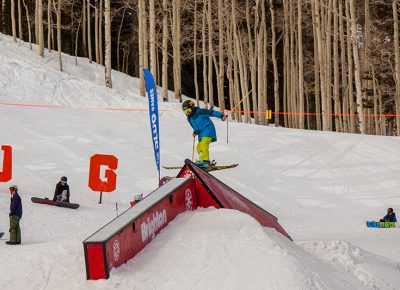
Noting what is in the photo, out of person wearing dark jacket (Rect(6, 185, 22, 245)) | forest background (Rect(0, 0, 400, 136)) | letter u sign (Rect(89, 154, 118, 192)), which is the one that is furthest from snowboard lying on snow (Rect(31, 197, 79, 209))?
forest background (Rect(0, 0, 400, 136))

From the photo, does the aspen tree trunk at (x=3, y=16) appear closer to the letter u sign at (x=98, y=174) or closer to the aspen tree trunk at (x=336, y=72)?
the aspen tree trunk at (x=336, y=72)

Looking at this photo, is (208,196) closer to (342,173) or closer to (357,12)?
(342,173)

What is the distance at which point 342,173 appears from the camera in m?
19.2

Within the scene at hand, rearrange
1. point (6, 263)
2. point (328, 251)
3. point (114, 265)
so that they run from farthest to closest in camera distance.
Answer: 1. point (328, 251)
2. point (6, 263)
3. point (114, 265)

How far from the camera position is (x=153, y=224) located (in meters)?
6.82

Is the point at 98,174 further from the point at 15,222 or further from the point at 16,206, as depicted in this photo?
the point at 15,222

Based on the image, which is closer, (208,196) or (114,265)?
(114,265)

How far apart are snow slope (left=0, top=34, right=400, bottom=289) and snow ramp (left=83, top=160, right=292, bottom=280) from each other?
140mm

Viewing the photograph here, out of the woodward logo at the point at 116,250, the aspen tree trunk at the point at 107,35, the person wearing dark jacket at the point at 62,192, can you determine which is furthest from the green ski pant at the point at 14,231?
the aspen tree trunk at the point at 107,35

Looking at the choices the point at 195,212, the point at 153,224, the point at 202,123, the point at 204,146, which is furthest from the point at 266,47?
the point at 153,224

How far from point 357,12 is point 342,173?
19904 mm

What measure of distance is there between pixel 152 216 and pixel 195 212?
137 cm

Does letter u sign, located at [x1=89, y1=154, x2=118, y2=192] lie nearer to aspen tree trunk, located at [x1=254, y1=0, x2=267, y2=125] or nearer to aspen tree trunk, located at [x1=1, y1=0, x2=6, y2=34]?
aspen tree trunk, located at [x1=254, y1=0, x2=267, y2=125]

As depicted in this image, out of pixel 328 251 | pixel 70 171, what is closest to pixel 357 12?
pixel 70 171
